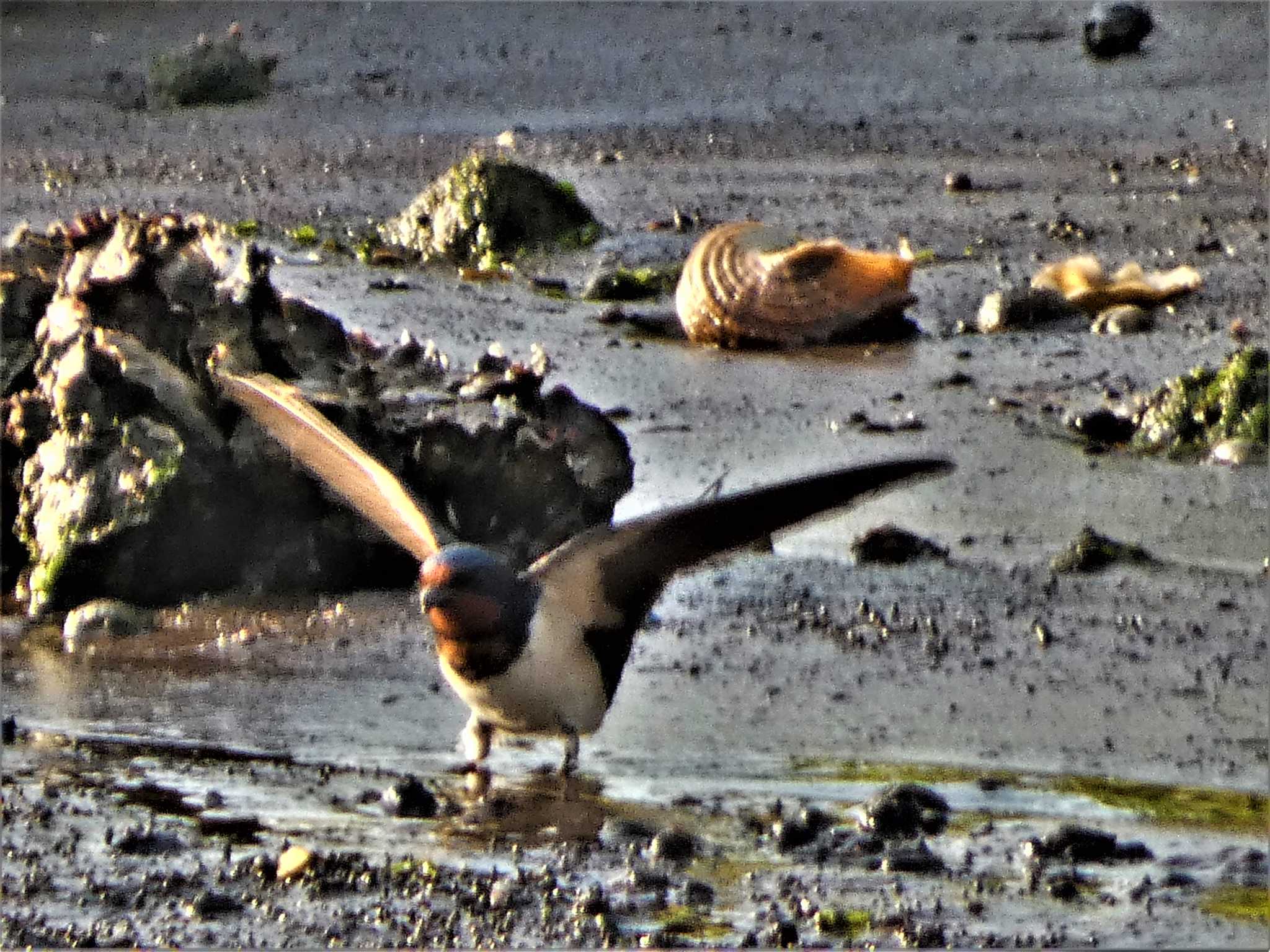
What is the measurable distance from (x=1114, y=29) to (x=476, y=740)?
10018 mm

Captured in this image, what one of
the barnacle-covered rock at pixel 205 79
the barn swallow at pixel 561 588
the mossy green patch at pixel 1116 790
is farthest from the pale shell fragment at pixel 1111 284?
the barnacle-covered rock at pixel 205 79

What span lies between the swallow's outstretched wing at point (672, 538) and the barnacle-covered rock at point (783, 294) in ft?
11.3

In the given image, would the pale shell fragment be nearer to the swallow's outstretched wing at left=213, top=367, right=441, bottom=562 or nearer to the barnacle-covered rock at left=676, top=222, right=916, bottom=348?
the barnacle-covered rock at left=676, top=222, right=916, bottom=348

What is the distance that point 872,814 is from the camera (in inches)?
182

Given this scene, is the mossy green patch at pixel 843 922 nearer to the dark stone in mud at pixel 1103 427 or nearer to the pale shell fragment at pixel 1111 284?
the dark stone in mud at pixel 1103 427

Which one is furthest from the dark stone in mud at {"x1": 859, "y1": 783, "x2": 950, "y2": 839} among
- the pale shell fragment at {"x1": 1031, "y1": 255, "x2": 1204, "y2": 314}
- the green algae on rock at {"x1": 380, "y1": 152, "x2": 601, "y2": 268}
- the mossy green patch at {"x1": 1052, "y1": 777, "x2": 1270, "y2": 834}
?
the green algae on rock at {"x1": 380, "y1": 152, "x2": 601, "y2": 268}

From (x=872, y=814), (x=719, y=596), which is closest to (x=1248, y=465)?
(x=719, y=596)

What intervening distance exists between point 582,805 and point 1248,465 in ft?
10.2

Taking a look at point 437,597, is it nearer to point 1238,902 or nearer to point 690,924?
point 690,924

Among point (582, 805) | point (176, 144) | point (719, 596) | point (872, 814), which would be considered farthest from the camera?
point (176, 144)

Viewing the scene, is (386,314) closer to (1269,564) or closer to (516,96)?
(1269,564)

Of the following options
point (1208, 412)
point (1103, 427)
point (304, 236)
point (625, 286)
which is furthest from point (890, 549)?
point (304, 236)

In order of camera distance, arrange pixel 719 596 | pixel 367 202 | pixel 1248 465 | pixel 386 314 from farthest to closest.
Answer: pixel 367 202 → pixel 386 314 → pixel 1248 465 → pixel 719 596

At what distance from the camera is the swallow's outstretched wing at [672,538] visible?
16.0 feet
